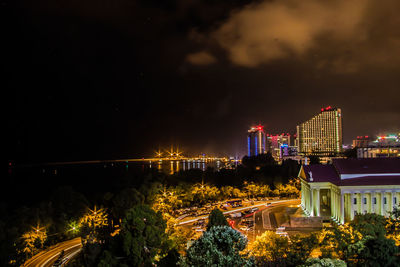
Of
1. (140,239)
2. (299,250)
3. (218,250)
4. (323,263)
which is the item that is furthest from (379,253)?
(140,239)

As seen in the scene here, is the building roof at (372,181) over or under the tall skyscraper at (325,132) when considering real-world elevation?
under

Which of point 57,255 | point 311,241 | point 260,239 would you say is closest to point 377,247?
point 311,241

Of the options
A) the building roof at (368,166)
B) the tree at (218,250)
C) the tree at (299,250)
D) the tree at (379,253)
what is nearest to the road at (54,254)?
the tree at (299,250)

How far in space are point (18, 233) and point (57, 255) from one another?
4.37 m

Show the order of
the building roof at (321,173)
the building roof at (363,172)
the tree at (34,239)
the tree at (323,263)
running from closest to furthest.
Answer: the tree at (323,263)
the tree at (34,239)
the building roof at (363,172)
the building roof at (321,173)

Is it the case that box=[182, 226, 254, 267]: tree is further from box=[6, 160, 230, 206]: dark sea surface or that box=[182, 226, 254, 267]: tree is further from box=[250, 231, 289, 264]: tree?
box=[6, 160, 230, 206]: dark sea surface

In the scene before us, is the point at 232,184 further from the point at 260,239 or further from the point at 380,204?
the point at 260,239

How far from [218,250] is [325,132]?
18970cm

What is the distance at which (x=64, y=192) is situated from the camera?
42.2 meters

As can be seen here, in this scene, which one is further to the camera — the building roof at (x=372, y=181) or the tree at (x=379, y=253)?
the building roof at (x=372, y=181)

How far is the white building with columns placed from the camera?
3544 centimetres

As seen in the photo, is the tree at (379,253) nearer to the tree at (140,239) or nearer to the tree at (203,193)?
the tree at (140,239)

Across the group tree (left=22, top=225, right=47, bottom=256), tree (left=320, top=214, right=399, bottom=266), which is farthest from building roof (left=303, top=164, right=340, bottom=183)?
tree (left=22, top=225, right=47, bottom=256)

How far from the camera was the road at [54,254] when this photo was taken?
29.3 m
